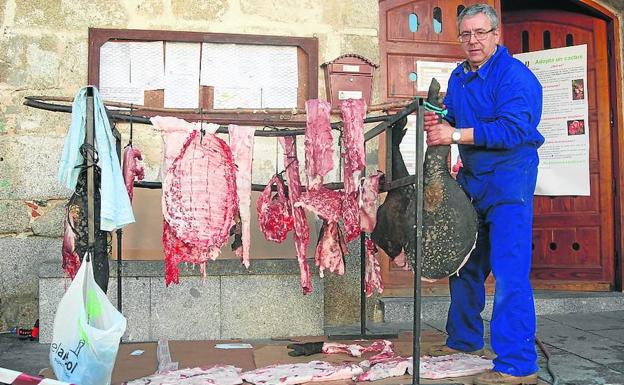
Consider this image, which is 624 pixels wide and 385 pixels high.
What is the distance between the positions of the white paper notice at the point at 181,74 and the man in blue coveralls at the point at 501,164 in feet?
9.54

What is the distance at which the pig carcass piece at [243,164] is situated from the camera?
4.70 meters

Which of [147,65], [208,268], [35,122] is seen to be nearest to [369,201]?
[208,268]

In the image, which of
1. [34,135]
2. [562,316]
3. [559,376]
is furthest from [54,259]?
[562,316]

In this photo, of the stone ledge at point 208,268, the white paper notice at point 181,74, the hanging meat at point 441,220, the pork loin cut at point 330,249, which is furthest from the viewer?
the white paper notice at point 181,74

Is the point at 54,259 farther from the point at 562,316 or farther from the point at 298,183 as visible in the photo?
the point at 562,316

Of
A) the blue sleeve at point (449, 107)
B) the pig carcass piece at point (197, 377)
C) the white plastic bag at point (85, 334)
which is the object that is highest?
the blue sleeve at point (449, 107)

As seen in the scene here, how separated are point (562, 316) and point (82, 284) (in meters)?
4.90

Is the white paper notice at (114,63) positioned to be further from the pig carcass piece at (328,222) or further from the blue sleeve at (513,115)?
the blue sleeve at (513,115)

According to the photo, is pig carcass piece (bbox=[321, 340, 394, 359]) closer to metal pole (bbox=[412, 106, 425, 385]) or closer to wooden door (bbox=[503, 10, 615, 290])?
metal pole (bbox=[412, 106, 425, 385])

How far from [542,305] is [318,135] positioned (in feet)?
11.5

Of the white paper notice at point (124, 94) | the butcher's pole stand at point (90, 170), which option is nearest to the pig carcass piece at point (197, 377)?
the butcher's pole stand at point (90, 170)

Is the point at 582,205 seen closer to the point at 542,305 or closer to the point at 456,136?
the point at 542,305

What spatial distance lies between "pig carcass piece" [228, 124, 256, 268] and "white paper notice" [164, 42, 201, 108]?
192cm

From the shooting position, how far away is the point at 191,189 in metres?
4.60
